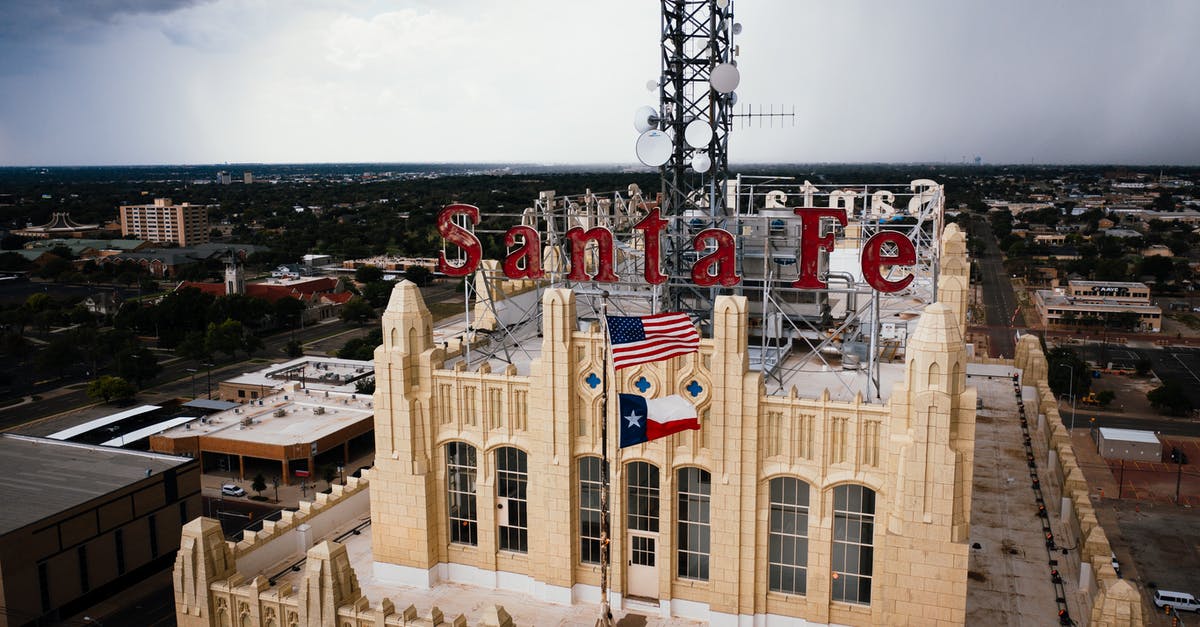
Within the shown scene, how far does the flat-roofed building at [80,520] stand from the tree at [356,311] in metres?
A: 94.9

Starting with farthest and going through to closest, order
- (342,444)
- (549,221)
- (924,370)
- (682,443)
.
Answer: (342,444), (549,221), (682,443), (924,370)

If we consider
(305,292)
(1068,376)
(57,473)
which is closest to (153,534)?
(57,473)

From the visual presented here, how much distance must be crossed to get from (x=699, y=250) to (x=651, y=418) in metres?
8.21

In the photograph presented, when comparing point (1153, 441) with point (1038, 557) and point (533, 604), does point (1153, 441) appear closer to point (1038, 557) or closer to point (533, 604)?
point (1038, 557)

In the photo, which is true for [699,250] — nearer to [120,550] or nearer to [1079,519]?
[1079,519]

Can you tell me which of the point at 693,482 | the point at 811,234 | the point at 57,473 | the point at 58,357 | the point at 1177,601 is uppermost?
the point at 811,234

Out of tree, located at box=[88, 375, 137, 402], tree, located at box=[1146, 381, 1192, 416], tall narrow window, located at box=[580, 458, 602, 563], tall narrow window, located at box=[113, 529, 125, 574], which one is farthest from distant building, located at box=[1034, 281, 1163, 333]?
tall narrow window, located at box=[580, 458, 602, 563]

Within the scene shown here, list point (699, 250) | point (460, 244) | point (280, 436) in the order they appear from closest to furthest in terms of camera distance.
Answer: point (699, 250) → point (460, 244) → point (280, 436)

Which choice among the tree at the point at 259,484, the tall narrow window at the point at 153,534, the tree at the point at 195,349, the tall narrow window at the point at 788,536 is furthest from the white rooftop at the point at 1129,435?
the tree at the point at 195,349

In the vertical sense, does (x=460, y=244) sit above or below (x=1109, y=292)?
above

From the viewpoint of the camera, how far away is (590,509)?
98.7 feet

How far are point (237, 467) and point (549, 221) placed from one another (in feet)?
253

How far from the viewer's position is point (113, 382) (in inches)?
4727

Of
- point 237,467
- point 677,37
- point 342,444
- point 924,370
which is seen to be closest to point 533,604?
point 924,370
